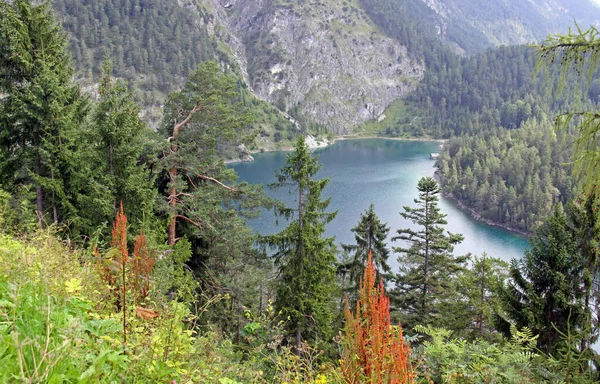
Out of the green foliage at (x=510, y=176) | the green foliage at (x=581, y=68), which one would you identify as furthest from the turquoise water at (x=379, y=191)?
the green foliage at (x=581, y=68)

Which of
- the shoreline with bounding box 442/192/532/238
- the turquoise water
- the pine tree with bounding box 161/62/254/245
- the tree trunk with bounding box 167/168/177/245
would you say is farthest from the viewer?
the shoreline with bounding box 442/192/532/238

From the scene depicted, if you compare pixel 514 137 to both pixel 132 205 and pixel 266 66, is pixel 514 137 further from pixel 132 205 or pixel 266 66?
pixel 266 66

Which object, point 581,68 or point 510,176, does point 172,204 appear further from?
point 510,176

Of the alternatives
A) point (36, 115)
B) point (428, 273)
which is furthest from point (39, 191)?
point (428, 273)

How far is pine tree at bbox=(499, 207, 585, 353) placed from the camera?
35.6ft

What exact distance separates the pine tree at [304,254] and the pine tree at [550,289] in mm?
6502

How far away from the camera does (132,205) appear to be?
34.8 ft

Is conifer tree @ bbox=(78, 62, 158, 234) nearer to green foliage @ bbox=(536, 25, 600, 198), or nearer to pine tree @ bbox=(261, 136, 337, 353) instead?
pine tree @ bbox=(261, 136, 337, 353)

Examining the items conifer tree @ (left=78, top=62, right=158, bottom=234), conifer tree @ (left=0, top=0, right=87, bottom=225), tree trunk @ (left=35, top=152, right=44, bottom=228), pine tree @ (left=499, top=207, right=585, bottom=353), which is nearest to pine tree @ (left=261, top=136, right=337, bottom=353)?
conifer tree @ (left=78, top=62, right=158, bottom=234)

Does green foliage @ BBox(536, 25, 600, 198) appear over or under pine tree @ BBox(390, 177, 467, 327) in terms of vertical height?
over

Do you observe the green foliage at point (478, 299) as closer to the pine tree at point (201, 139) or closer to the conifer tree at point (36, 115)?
the pine tree at point (201, 139)

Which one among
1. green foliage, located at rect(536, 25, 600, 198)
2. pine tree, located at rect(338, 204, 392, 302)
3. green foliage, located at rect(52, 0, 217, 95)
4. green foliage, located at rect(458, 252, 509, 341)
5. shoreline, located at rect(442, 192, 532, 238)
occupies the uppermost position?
green foliage, located at rect(52, 0, 217, 95)

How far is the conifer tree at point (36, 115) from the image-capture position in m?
9.89

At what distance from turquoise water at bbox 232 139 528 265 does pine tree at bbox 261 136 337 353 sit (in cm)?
724
